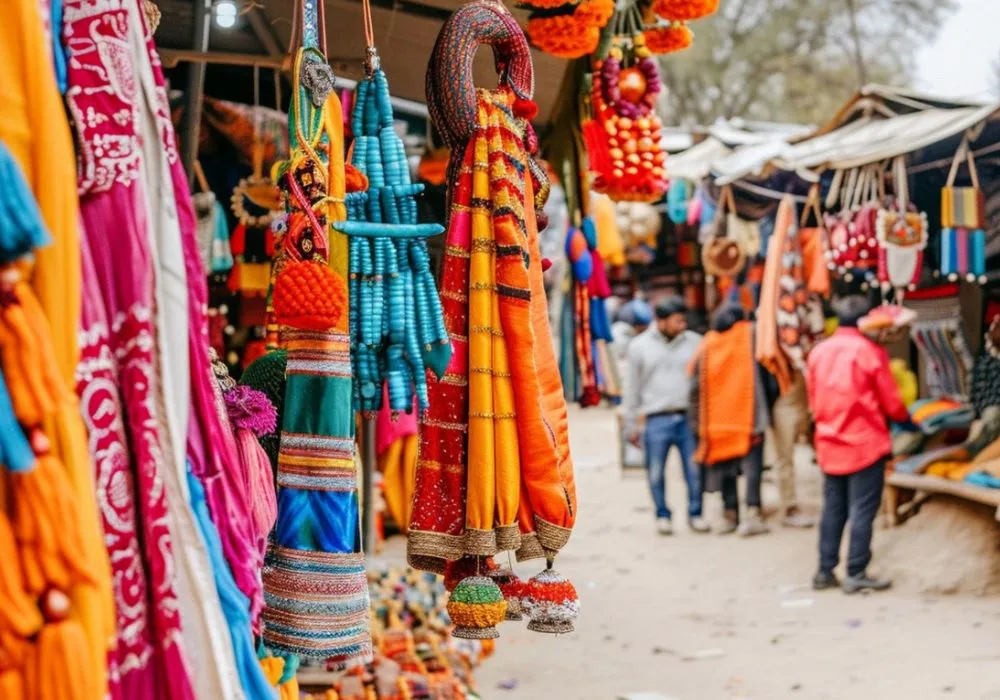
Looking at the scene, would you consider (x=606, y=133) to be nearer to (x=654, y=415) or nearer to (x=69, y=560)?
(x=69, y=560)

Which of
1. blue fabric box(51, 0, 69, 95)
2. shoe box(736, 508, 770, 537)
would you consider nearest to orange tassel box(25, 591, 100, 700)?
blue fabric box(51, 0, 69, 95)

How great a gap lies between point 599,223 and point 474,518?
864cm

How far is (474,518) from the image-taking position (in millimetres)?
2461

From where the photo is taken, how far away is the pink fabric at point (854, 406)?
276 inches

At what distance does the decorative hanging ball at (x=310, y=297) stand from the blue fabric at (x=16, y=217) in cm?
91

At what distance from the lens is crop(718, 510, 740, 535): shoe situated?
9.41 m

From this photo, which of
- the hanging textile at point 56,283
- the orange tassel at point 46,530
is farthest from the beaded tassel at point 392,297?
the orange tassel at point 46,530

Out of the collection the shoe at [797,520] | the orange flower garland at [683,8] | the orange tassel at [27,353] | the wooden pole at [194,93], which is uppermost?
the orange flower garland at [683,8]

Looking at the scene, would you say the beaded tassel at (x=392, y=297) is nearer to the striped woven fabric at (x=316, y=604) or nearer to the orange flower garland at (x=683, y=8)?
A: the striped woven fabric at (x=316, y=604)

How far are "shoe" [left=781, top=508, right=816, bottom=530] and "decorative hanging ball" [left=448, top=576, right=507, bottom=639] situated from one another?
742cm

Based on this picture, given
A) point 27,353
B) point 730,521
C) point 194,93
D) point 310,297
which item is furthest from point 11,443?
point 730,521

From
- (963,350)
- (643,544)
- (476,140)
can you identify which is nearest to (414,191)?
(476,140)

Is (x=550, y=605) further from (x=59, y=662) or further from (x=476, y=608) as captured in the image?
(x=59, y=662)

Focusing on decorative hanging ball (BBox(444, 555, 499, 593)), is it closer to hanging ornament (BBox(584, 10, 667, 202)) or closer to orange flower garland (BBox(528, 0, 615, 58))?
orange flower garland (BBox(528, 0, 615, 58))
